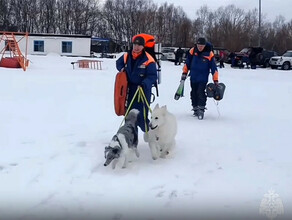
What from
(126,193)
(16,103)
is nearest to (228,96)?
(16,103)

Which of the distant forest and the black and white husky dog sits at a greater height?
the distant forest

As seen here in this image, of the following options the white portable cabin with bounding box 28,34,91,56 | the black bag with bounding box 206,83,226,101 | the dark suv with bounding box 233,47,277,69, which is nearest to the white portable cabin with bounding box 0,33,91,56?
the white portable cabin with bounding box 28,34,91,56

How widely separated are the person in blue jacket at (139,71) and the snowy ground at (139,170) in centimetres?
68

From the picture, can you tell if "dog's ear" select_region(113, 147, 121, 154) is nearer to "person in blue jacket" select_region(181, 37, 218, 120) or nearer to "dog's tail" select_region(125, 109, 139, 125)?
"dog's tail" select_region(125, 109, 139, 125)

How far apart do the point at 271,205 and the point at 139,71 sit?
8.20ft

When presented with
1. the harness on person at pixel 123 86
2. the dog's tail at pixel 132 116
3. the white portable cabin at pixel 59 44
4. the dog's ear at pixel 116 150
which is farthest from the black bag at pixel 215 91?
the white portable cabin at pixel 59 44

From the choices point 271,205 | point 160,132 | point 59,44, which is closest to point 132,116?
point 160,132

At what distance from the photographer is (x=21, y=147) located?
5707 mm

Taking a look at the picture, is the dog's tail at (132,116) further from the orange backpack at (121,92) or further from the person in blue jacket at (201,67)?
the person in blue jacket at (201,67)

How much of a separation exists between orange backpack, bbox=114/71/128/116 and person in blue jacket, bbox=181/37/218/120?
2.96 m

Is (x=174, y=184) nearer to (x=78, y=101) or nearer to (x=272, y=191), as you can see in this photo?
(x=272, y=191)

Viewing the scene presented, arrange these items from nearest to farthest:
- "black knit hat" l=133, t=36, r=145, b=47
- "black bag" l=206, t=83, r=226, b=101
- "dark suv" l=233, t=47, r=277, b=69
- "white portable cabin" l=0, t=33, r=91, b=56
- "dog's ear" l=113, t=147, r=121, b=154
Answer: "dog's ear" l=113, t=147, r=121, b=154 → "black knit hat" l=133, t=36, r=145, b=47 → "black bag" l=206, t=83, r=226, b=101 → "dark suv" l=233, t=47, r=277, b=69 → "white portable cabin" l=0, t=33, r=91, b=56

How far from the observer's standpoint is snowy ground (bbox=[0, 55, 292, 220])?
3.77 metres

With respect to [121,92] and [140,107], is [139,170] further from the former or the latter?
[121,92]
